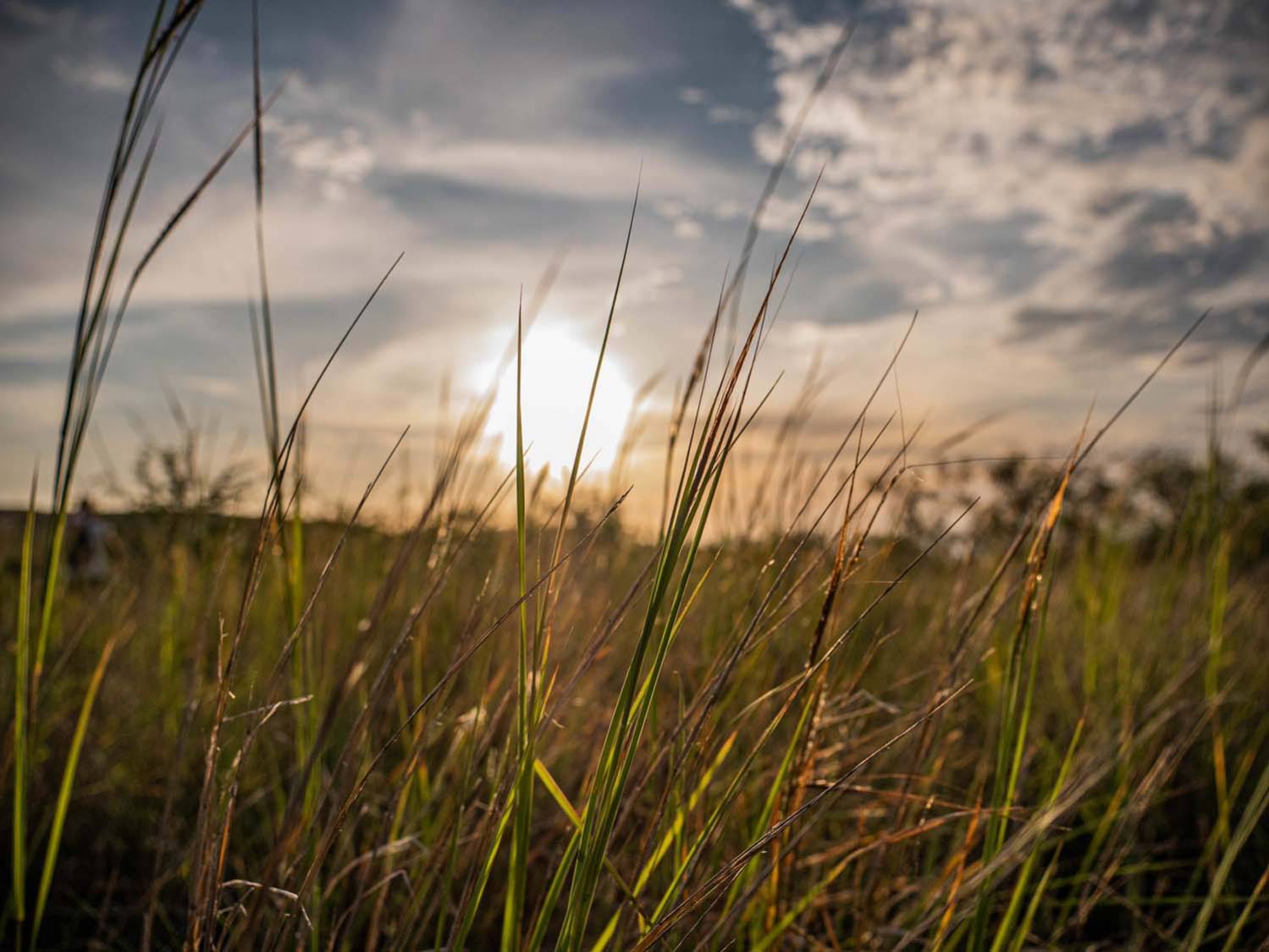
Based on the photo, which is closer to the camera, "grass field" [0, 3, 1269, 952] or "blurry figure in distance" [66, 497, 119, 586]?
"grass field" [0, 3, 1269, 952]

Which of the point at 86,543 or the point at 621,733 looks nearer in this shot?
the point at 621,733

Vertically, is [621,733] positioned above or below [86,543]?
above

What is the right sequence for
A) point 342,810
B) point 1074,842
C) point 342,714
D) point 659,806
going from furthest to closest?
point 1074,842, point 342,714, point 659,806, point 342,810

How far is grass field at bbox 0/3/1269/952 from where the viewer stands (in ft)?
2.54

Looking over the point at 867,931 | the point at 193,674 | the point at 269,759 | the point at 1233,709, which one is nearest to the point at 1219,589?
the point at 1233,709

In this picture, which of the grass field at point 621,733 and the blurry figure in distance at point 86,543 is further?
the blurry figure in distance at point 86,543

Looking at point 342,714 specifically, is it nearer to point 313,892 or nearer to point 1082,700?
point 313,892

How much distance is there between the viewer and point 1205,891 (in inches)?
70.5

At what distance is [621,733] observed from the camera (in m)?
0.73

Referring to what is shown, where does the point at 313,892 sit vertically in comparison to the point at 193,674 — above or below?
below

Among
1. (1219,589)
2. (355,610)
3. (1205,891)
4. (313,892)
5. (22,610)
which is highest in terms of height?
(1219,589)

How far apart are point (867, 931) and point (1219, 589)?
1388 mm

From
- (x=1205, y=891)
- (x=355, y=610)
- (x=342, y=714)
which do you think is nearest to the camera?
(x=342, y=714)

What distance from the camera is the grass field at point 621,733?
0.77 meters
